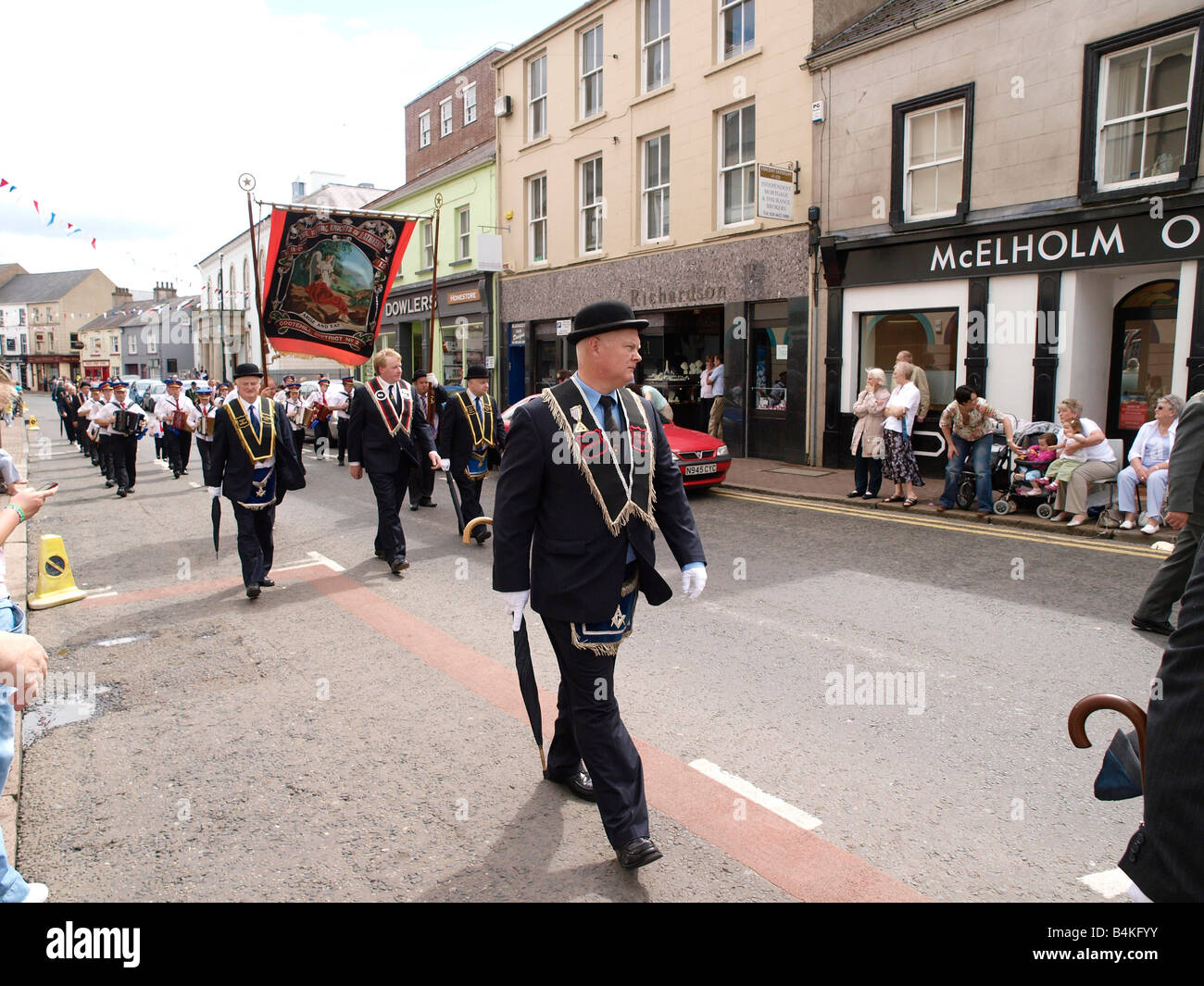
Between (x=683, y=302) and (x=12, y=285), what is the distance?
344 feet

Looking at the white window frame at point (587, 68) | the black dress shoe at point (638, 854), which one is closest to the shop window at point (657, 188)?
the white window frame at point (587, 68)

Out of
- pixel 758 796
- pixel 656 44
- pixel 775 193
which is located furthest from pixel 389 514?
pixel 656 44

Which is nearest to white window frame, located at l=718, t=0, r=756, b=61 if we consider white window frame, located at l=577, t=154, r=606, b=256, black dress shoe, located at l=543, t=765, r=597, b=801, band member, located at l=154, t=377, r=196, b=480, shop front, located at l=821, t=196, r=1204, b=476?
white window frame, located at l=577, t=154, r=606, b=256

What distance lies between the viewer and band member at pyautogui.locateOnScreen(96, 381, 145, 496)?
14117 millimetres

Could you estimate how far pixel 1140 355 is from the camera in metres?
11.9

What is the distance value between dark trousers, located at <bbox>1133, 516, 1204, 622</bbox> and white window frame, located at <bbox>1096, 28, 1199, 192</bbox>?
737 centimetres

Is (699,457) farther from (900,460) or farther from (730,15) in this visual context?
(730,15)

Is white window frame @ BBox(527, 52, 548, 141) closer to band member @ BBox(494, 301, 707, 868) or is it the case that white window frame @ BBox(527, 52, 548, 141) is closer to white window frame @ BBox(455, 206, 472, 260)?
white window frame @ BBox(455, 206, 472, 260)

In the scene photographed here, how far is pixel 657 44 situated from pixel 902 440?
1193cm

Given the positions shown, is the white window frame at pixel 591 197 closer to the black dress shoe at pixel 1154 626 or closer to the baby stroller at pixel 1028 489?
the baby stroller at pixel 1028 489

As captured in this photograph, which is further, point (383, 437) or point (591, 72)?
point (591, 72)

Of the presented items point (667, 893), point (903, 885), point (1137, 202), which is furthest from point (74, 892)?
point (1137, 202)

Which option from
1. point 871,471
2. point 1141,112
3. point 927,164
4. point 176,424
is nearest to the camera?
point 1141,112

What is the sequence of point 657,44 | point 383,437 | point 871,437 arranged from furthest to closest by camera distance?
1. point 657,44
2. point 871,437
3. point 383,437
